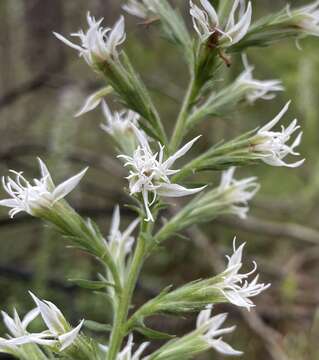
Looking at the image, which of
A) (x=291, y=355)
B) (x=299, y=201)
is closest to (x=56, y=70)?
(x=299, y=201)

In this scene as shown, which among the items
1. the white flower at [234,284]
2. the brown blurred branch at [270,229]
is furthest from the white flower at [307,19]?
the brown blurred branch at [270,229]

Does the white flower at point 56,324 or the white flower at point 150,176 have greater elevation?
the white flower at point 150,176

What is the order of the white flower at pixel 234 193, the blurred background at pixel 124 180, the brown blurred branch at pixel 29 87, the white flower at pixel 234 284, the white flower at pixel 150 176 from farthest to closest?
the brown blurred branch at pixel 29 87 → the blurred background at pixel 124 180 → the white flower at pixel 234 193 → the white flower at pixel 234 284 → the white flower at pixel 150 176

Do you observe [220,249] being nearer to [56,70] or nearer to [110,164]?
[110,164]

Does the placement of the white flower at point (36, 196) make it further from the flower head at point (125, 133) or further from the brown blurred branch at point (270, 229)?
the brown blurred branch at point (270, 229)

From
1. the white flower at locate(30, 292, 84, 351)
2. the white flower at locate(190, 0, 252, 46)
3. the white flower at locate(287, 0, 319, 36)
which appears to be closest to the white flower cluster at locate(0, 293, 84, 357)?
the white flower at locate(30, 292, 84, 351)

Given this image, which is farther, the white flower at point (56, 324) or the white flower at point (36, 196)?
the white flower at point (36, 196)

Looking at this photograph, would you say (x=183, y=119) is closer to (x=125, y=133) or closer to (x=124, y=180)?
(x=125, y=133)
